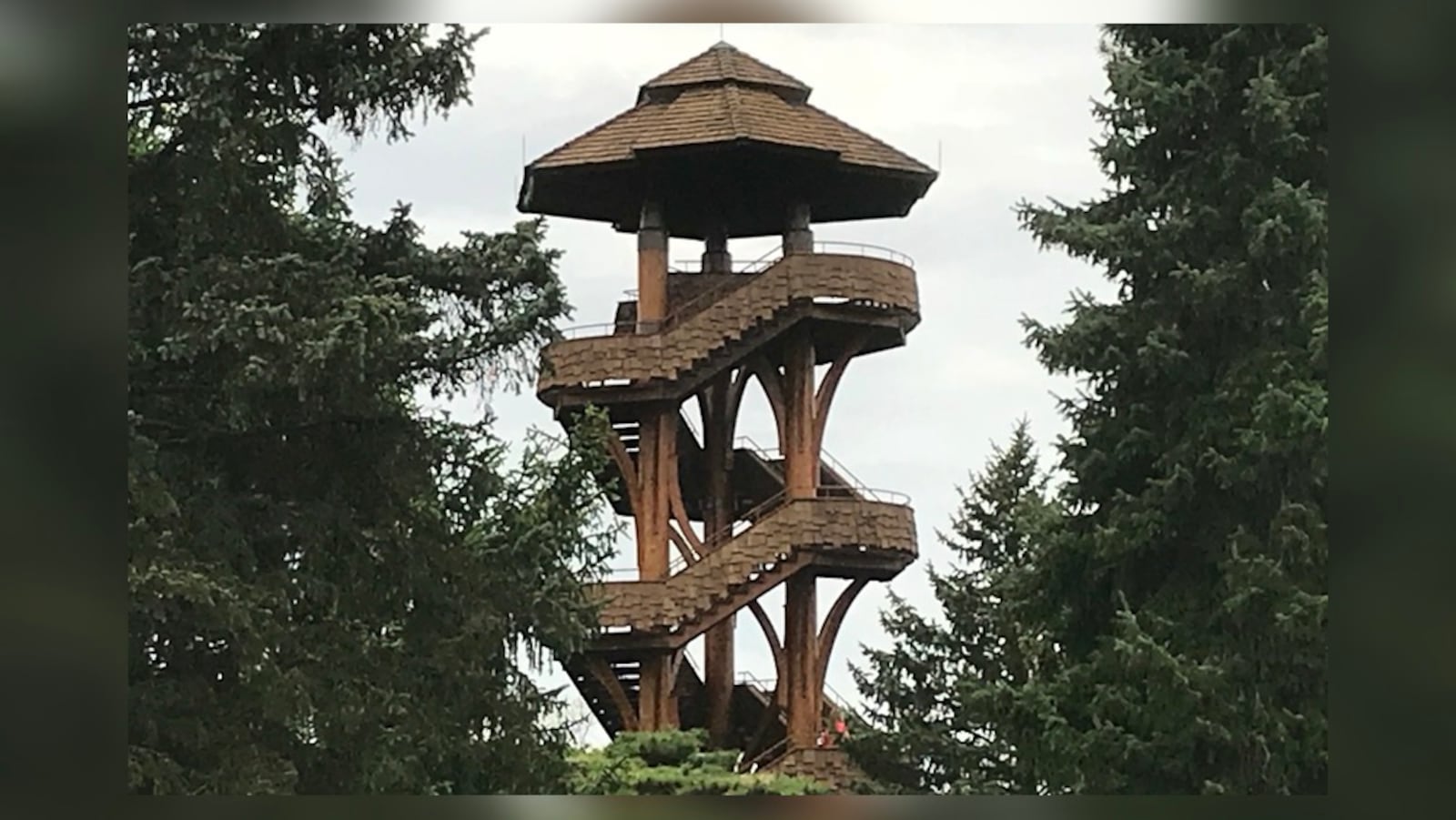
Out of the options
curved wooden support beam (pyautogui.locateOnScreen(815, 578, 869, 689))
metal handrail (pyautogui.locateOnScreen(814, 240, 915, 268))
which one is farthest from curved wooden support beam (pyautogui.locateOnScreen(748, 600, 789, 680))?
metal handrail (pyautogui.locateOnScreen(814, 240, 915, 268))

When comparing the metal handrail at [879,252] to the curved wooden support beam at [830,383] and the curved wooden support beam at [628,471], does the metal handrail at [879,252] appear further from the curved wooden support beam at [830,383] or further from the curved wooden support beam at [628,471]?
the curved wooden support beam at [628,471]

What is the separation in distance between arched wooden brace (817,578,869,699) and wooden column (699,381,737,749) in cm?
33

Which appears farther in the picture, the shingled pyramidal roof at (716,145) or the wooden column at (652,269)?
the wooden column at (652,269)

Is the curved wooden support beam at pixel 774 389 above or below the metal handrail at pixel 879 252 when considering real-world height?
below

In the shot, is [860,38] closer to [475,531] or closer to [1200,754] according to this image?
[475,531]

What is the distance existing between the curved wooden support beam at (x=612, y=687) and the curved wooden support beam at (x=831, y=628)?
71cm

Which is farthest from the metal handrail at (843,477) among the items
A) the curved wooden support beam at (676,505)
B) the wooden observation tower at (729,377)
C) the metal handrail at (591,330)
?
the metal handrail at (591,330)

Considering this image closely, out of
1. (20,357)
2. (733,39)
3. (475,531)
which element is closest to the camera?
(20,357)

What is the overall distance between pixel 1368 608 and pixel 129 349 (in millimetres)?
4540

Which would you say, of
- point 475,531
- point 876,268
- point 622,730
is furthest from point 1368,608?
point 475,531

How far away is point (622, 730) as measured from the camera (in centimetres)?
729

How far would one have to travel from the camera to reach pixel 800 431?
288 inches

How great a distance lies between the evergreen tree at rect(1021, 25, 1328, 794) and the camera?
728 cm

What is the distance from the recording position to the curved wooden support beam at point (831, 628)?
7238 mm
